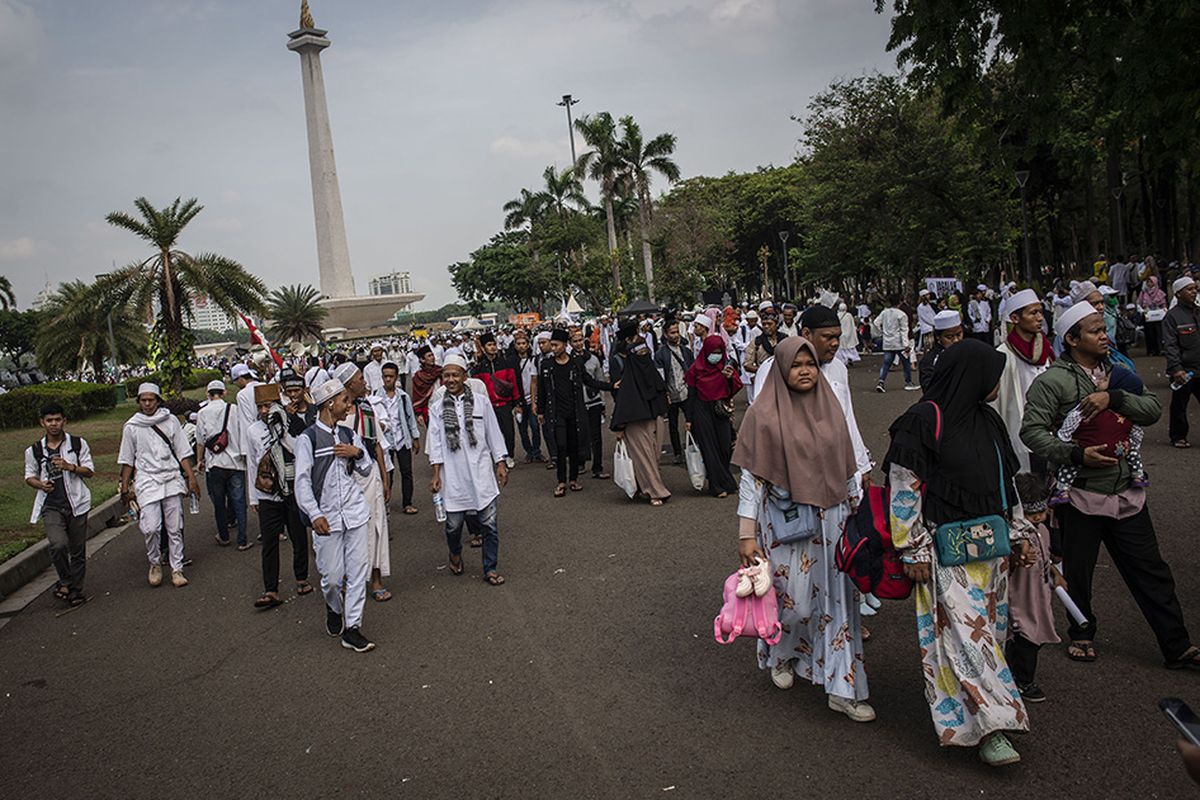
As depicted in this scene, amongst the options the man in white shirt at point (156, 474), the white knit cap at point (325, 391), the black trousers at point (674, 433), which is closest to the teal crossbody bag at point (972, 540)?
the white knit cap at point (325, 391)

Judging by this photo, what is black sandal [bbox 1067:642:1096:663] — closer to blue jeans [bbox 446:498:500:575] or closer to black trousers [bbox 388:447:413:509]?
blue jeans [bbox 446:498:500:575]

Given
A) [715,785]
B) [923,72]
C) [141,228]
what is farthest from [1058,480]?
[141,228]

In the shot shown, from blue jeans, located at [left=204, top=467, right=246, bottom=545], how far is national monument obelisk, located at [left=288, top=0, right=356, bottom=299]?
54044mm

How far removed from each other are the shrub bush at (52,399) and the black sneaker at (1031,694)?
22.0 meters

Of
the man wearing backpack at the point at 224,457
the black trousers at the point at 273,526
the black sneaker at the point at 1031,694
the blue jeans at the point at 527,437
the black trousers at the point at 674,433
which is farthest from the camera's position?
the blue jeans at the point at 527,437

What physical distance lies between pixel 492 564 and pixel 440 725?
8.27 ft

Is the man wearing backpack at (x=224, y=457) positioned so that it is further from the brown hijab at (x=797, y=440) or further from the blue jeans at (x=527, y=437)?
the brown hijab at (x=797, y=440)

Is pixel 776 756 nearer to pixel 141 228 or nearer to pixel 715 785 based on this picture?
pixel 715 785

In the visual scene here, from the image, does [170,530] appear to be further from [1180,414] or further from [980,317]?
[980,317]

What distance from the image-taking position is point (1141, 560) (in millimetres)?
4387

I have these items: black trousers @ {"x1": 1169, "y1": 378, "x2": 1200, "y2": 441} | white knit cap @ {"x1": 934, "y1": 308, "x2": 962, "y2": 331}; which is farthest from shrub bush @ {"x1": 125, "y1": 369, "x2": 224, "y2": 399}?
black trousers @ {"x1": 1169, "y1": 378, "x2": 1200, "y2": 441}

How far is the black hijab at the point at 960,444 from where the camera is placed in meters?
3.74

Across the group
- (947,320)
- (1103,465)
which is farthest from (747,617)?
(947,320)

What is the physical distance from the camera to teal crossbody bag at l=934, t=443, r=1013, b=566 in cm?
376
